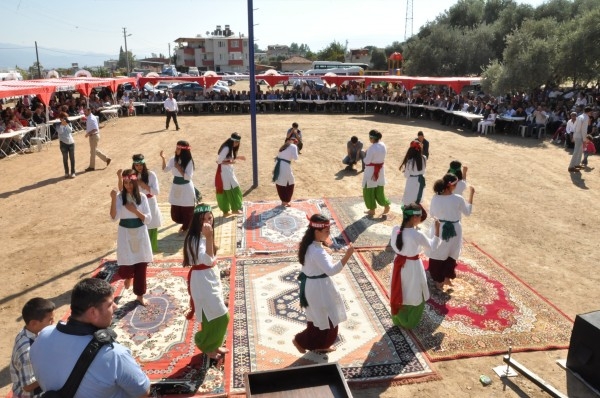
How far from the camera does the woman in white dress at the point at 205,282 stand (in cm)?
441

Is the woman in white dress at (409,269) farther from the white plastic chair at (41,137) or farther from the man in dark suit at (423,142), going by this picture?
the white plastic chair at (41,137)

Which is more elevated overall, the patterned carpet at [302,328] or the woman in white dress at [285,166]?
the woman in white dress at [285,166]

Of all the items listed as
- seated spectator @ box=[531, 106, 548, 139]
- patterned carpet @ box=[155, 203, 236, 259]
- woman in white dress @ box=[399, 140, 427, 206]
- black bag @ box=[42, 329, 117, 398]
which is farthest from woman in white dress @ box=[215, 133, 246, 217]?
seated spectator @ box=[531, 106, 548, 139]

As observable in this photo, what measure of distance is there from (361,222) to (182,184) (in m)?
3.52

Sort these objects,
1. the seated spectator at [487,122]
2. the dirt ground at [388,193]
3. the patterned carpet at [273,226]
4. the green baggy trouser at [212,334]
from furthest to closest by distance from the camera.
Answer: the seated spectator at [487,122]
the patterned carpet at [273,226]
the dirt ground at [388,193]
the green baggy trouser at [212,334]

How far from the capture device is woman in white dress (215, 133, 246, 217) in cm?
866

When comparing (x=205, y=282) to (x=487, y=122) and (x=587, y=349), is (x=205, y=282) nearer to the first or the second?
(x=587, y=349)

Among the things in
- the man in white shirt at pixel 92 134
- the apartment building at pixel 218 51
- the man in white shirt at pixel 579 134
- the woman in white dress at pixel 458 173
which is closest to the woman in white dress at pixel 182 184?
the woman in white dress at pixel 458 173

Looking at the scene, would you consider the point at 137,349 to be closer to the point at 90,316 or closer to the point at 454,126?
the point at 90,316

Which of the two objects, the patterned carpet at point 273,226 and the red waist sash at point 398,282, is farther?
the patterned carpet at point 273,226

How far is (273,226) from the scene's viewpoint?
882 centimetres

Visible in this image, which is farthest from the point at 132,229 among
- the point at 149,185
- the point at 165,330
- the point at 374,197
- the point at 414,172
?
the point at 374,197

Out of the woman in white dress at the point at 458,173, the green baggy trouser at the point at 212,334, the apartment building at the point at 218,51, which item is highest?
the apartment building at the point at 218,51

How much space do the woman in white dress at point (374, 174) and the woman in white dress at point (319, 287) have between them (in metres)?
4.47
